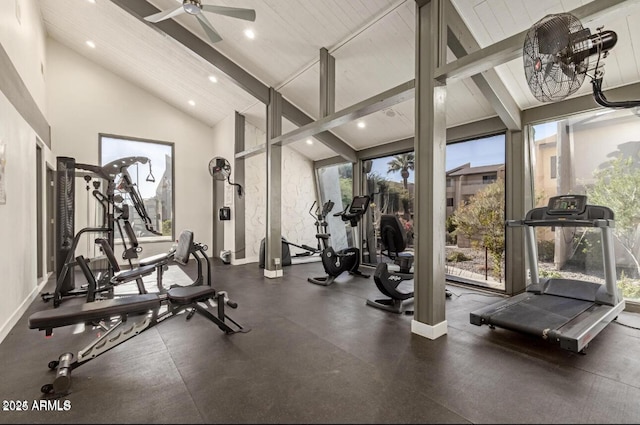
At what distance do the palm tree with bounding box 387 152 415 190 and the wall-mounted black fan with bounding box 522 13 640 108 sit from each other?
4.28m

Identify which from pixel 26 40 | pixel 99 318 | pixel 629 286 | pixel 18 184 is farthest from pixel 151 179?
pixel 629 286

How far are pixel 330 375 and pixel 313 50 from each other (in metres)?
4.54

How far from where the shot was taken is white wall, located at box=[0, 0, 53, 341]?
3361 millimetres

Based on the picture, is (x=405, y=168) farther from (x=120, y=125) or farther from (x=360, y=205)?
(x=120, y=125)

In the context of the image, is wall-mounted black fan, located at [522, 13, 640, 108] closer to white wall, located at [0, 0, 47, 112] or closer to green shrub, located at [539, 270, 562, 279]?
green shrub, located at [539, 270, 562, 279]

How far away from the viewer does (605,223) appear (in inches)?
130

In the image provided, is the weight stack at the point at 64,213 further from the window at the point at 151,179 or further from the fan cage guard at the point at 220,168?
the window at the point at 151,179

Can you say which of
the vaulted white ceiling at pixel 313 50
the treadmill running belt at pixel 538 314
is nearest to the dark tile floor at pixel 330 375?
the treadmill running belt at pixel 538 314

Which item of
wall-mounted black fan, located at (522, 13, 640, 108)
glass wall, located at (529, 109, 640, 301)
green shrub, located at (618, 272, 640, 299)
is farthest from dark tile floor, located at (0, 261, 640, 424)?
wall-mounted black fan, located at (522, 13, 640, 108)

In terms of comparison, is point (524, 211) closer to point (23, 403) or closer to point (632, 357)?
point (632, 357)

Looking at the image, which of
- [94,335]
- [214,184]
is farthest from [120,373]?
[214,184]

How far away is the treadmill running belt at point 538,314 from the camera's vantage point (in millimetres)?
2961

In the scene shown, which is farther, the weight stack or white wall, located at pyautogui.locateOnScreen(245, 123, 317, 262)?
white wall, located at pyautogui.locateOnScreen(245, 123, 317, 262)

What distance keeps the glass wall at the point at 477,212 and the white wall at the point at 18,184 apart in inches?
251
